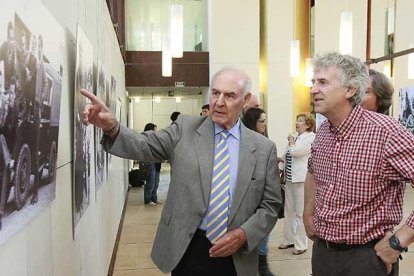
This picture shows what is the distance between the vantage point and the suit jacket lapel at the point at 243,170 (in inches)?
67.2

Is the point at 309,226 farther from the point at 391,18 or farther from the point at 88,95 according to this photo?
A: the point at 391,18

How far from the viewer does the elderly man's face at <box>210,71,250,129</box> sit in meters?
1.70

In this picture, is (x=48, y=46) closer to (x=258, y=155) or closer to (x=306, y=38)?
(x=258, y=155)

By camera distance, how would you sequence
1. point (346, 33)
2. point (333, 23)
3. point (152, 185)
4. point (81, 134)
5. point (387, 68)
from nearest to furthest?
point (81, 134), point (346, 33), point (152, 185), point (333, 23), point (387, 68)

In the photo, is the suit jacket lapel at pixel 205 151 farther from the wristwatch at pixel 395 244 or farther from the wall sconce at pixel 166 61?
the wall sconce at pixel 166 61

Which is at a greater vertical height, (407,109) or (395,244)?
(407,109)

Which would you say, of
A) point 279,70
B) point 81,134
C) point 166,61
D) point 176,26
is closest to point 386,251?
point 81,134

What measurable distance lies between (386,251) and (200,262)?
79 cm

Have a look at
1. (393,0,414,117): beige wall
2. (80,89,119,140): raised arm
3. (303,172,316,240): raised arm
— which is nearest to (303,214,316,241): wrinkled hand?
(303,172,316,240): raised arm

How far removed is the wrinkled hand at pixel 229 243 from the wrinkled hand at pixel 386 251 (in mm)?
573

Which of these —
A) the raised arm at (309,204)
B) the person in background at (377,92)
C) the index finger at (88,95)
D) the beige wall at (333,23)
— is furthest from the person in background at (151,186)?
the index finger at (88,95)

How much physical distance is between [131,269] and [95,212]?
1793 mm

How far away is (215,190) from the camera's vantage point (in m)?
1.70

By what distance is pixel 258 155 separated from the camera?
1.79 m
